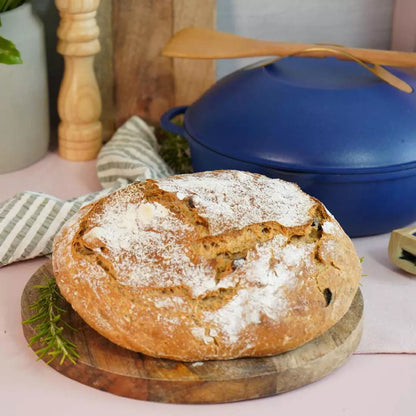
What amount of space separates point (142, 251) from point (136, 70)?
66 cm

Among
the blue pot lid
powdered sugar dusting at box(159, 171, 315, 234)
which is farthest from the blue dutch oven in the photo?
powdered sugar dusting at box(159, 171, 315, 234)

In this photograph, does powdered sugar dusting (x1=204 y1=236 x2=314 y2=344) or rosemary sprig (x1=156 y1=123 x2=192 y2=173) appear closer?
powdered sugar dusting (x1=204 y1=236 x2=314 y2=344)

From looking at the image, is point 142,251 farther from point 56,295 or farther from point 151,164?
point 151,164

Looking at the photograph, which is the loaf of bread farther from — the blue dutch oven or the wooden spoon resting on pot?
the wooden spoon resting on pot

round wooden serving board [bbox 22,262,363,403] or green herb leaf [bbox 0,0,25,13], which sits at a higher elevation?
green herb leaf [bbox 0,0,25,13]

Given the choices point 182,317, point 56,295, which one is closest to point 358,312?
point 182,317

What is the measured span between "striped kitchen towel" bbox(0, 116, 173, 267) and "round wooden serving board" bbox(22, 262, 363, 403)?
238 mm

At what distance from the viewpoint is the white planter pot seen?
1181 mm

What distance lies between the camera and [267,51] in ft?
3.71

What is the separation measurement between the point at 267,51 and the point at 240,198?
1.24ft

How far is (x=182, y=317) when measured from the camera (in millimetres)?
731

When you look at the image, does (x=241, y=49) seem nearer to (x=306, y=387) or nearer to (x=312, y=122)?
(x=312, y=122)

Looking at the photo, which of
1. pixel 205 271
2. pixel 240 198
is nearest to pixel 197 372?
pixel 205 271

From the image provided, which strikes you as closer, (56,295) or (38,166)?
(56,295)
